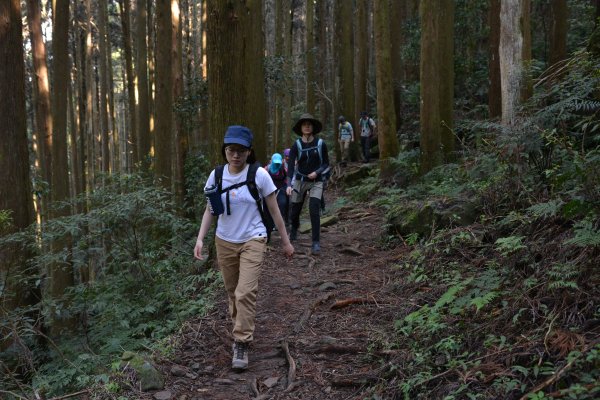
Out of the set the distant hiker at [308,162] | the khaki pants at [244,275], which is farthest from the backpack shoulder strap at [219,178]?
the distant hiker at [308,162]

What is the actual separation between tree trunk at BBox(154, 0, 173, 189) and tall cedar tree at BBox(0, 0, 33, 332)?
4365mm

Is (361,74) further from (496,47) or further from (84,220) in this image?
(84,220)

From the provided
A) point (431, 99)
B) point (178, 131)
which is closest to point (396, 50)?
point (431, 99)

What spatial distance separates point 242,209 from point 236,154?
1.64ft

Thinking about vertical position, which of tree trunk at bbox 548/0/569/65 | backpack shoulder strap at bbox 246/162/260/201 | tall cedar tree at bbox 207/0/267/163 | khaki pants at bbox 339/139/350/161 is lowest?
backpack shoulder strap at bbox 246/162/260/201

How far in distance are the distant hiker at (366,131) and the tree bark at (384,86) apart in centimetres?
530

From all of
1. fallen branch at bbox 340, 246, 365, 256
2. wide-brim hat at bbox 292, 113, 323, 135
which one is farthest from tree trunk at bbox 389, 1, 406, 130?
wide-brim hat at bbox 292, 113, 323, 135

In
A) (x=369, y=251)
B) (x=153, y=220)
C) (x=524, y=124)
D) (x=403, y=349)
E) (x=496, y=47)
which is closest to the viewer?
(x=403, y=349)

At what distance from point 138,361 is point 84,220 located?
Answer: 3110mm

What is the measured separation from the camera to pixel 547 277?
3.83 m

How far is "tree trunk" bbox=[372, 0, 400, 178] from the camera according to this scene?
12219 mm

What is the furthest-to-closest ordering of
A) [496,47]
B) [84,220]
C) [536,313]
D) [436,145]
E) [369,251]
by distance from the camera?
[496,47]
[436,145]
[369,251]
[84,220]
[536,313]

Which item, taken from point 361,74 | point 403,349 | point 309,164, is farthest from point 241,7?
point 361,74

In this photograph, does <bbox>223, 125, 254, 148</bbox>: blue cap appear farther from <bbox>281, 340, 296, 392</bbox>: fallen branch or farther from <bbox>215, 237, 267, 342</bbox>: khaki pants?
<bbox>281, 340, 296, 392</bbox>: fallen branch
